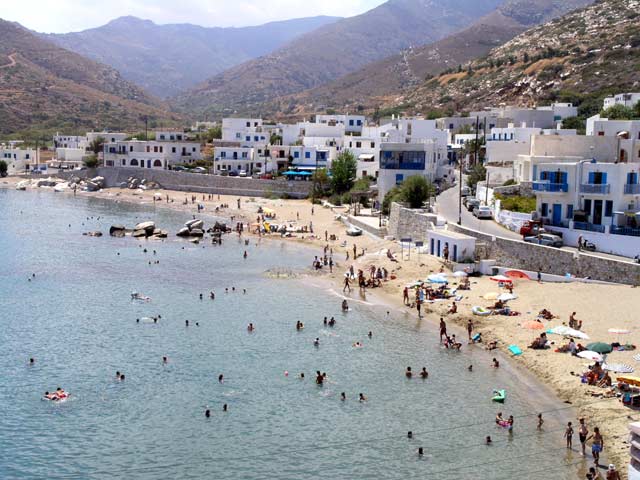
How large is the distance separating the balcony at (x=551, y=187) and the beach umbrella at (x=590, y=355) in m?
14.5

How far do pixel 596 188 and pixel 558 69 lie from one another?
70219 mm

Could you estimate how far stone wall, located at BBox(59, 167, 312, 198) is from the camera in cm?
7881

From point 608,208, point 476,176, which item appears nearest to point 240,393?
point 608,208

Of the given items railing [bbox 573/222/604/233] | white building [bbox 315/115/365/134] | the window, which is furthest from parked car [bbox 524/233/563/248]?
white building [bbox 315/115/365/134]

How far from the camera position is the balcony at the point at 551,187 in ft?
133

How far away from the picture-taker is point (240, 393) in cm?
2662

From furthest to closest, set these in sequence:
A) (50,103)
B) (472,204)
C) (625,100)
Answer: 1. (50,103)
2. (625,100)
3. (472,204)

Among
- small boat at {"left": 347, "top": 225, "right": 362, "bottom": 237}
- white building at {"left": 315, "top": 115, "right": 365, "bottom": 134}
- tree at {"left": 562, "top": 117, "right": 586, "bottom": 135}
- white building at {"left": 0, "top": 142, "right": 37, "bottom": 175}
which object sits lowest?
small boat at {"left": 347, "top": 225, "right": 362, "bottom": 237}

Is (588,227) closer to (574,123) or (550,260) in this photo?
(550,260)

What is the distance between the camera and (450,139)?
80250mm

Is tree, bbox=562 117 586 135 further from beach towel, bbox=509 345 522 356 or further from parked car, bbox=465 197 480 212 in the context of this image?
beach towel, bbox=509 345 522 356

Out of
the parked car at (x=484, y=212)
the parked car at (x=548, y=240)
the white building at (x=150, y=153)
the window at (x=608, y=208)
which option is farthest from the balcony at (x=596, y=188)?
the white building at (x=150, y=153)

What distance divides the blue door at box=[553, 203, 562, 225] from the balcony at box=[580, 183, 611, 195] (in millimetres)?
1590

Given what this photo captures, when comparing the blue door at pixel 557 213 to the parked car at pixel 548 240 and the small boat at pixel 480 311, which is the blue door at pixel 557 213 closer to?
the parked car at pixel 548 240
